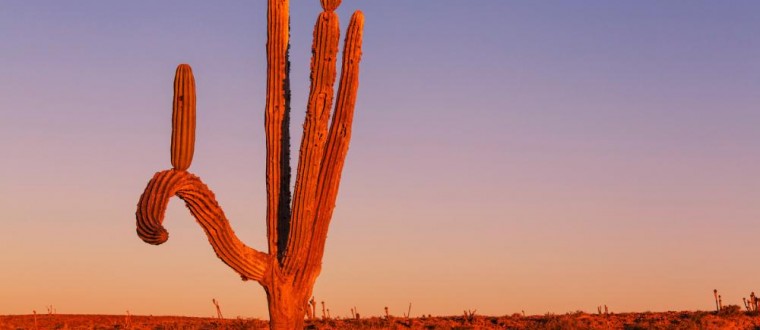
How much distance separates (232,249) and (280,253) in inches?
39.0

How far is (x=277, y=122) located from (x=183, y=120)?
202 cm

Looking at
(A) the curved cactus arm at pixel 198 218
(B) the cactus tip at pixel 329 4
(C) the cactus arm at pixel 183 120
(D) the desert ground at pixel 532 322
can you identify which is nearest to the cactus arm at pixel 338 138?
(B) the cactus tip at pixel 329 4

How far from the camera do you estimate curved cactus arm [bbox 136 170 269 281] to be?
48.7 feet

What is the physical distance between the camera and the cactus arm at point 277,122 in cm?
1673

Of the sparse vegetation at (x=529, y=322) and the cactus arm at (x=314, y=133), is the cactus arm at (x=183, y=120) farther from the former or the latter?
the sparse vegetation at (x=529, y=322)

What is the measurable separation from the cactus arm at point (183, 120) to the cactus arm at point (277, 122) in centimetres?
157

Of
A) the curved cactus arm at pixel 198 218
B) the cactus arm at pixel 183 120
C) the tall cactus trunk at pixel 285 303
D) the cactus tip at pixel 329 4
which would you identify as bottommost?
the tall cactus trunk at pixel 285 303

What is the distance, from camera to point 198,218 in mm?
15992

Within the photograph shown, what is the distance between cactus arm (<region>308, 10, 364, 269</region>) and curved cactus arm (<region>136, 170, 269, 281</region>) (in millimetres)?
1032

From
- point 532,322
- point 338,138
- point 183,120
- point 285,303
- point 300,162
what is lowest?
point 285,303

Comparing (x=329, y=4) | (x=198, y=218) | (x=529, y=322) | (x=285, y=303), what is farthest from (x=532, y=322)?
(x=198, y=218)

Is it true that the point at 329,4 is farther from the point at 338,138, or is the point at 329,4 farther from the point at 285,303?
the point at 285,303

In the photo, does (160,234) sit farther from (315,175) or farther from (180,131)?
(315,175)

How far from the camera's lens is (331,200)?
1703cm
